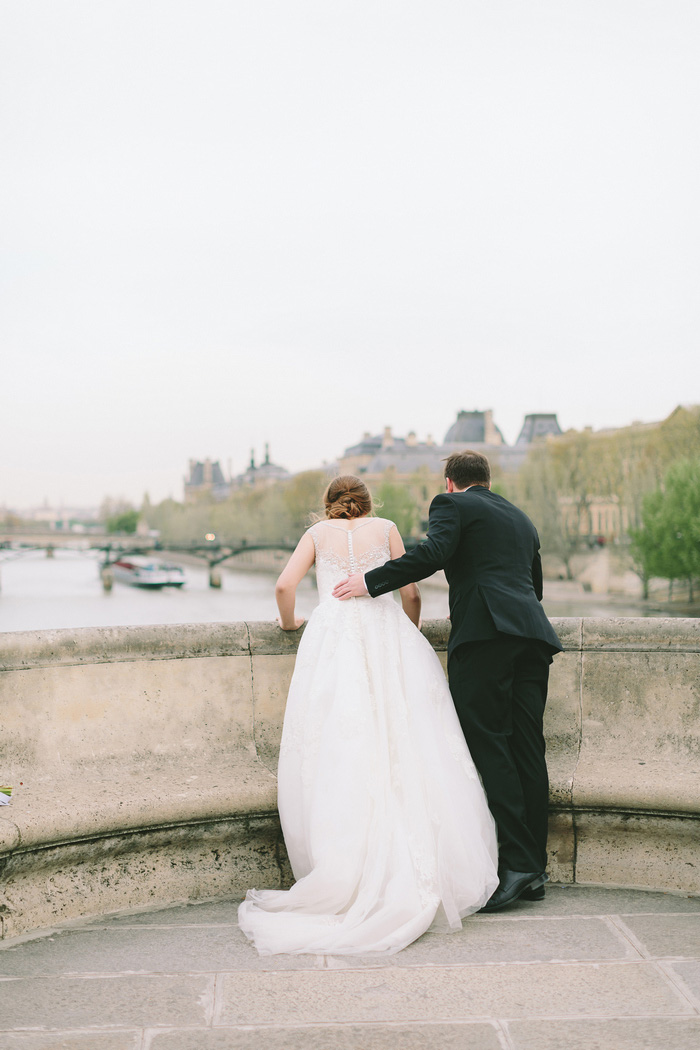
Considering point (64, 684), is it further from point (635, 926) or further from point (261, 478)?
point (261, 478)

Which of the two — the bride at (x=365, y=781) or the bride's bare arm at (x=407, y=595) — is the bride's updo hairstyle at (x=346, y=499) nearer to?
the bride at (x=365, y=781)

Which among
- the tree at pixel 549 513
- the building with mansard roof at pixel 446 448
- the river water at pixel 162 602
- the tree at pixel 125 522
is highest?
the building with mansard roof at pixel 446 448

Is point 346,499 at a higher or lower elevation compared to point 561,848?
higher

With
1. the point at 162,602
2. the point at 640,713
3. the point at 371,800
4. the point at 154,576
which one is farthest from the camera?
the point at 154,576

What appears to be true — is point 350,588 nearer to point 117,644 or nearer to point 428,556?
point 428,556

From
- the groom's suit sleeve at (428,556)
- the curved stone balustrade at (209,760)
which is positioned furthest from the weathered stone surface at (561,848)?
the groom's suit sleeve at (428,556)

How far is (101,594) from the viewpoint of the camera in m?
68.6

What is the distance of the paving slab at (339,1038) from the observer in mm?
1917

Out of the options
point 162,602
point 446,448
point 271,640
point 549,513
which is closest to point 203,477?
point 446,448

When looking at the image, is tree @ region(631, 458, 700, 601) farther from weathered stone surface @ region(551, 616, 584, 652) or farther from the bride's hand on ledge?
the bride's hand on ledge

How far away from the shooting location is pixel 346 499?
3.15 meters

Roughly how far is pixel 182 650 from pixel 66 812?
0.72 meters

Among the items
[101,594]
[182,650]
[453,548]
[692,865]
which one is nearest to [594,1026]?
[692,865]

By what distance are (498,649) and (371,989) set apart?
105 centimetres
